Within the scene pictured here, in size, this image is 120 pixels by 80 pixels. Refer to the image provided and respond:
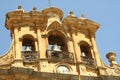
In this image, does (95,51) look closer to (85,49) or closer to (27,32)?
(85,49)

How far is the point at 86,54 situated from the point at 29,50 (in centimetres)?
338

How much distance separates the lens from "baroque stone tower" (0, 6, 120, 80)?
2136cm

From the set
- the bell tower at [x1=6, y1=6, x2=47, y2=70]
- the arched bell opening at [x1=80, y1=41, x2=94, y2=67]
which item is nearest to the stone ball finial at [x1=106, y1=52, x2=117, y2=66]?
the arched bell opening at [x1=80, y1=41, x2=94, y2=67]

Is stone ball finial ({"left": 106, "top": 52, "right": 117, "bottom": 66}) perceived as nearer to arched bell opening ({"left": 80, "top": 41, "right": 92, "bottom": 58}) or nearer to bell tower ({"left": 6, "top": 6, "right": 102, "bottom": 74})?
bell tower ({"left": 6, "top": 6, "right": 102, "bottom": 74})

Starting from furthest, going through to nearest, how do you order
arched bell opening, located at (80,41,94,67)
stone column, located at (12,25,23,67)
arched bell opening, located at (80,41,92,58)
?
arched bell opening, located at (80,41,92,58) → arched bell opening, located at (80,41,94,67) → stone column, located at (12,25,23,67)

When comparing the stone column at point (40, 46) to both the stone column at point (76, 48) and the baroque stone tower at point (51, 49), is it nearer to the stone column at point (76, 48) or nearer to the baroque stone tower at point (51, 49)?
the baroque stone tower at point (51, 49)

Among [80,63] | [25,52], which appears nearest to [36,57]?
[25,52]

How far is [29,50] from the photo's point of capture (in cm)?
2266

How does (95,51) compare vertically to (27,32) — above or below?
below

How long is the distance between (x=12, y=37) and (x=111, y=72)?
212 inches

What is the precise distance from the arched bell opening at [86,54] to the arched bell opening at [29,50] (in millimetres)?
2599

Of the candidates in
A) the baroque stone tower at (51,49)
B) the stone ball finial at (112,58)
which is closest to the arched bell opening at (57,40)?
the baroque stone tower at (51,49)

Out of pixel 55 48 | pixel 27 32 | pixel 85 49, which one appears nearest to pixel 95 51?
pixel 85 49

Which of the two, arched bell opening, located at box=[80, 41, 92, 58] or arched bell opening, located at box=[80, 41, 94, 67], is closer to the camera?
arched bell opening, located at box=[80, 41, 94, 67]
